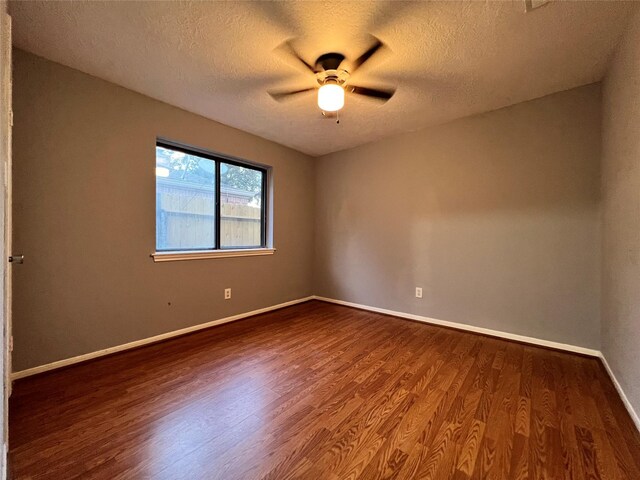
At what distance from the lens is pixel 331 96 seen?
Answer: 198cm

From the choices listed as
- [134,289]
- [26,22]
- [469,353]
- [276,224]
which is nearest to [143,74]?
[26,22]

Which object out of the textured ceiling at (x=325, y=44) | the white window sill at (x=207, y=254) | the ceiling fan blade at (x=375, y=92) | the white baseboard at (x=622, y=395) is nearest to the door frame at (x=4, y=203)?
the textured ceiling at (x=325, y=44)

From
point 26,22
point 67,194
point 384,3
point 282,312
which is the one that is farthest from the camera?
point 282,312

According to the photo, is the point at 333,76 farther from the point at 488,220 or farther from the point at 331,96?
the point at 488,220

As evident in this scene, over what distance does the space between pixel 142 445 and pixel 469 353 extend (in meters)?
2.48

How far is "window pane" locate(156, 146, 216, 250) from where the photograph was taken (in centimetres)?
277

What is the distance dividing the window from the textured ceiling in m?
0.65

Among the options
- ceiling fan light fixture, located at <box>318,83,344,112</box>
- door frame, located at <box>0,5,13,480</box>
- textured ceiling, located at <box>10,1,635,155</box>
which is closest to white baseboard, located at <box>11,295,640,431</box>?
door frame, located at <box>0,5,13,480</box>

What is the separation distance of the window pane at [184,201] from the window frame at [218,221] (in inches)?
1.5

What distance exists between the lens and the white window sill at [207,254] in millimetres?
2671

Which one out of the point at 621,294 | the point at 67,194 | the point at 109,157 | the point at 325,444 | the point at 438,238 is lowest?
the point at 325,444

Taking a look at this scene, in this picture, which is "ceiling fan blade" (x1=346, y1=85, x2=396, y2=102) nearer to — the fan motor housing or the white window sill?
the fan motor housing

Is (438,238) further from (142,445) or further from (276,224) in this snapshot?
(142,445)

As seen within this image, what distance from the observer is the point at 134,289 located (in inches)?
97.9
